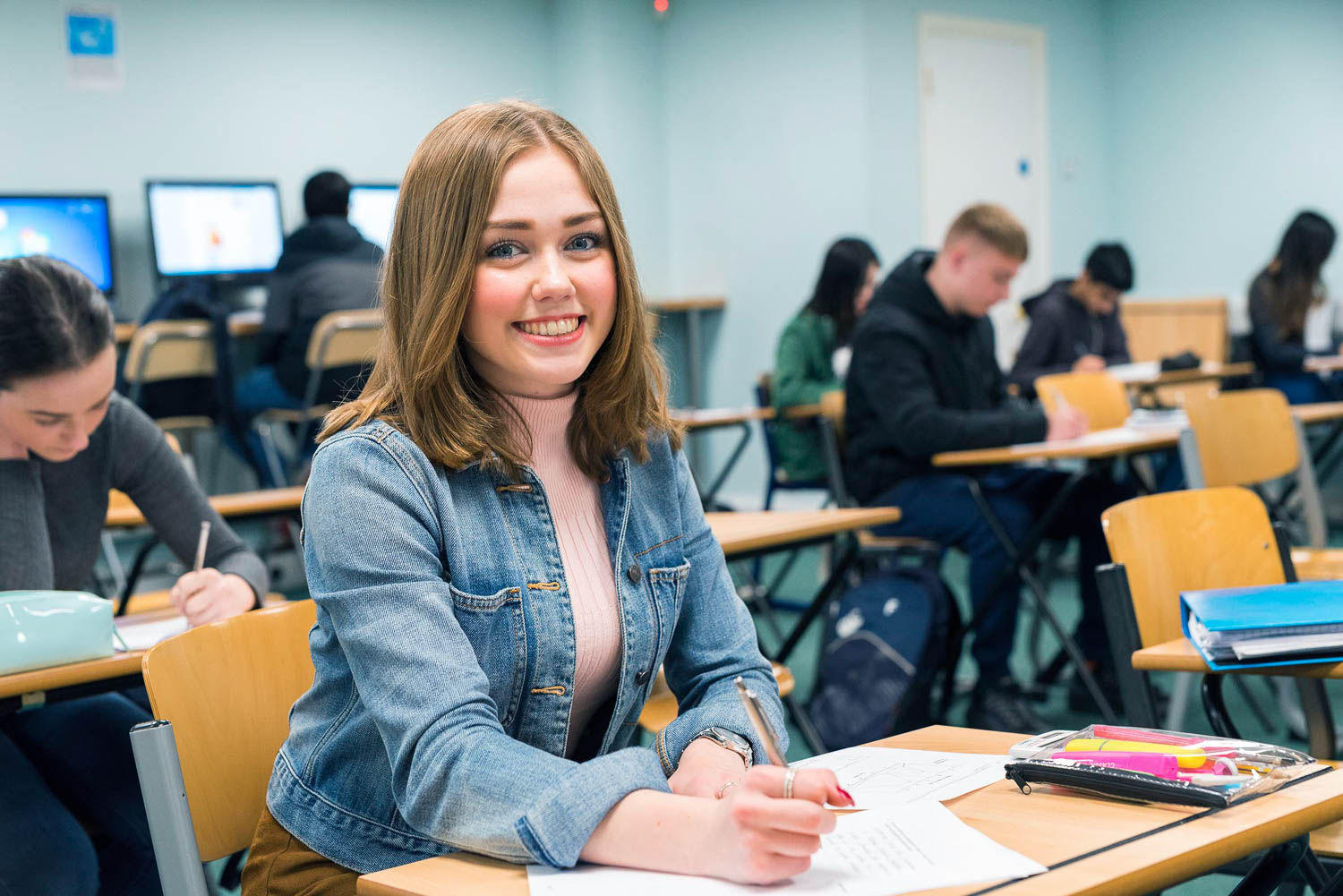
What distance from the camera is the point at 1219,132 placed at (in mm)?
7445

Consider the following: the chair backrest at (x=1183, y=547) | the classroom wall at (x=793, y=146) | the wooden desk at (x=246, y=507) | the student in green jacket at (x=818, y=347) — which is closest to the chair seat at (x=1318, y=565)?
the chair backrest at (x=1183, y=547)

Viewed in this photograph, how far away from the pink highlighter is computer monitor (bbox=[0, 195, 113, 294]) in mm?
4957

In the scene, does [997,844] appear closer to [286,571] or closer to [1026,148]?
[286,571]

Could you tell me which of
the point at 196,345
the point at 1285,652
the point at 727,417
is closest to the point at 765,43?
the point at 727,417

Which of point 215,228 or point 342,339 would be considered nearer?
point 342,339

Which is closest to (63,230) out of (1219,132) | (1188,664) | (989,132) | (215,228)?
(215,228)

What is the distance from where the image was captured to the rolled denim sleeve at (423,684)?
925mm

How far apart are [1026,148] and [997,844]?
7.01 meters

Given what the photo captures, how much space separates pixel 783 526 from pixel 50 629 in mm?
1354

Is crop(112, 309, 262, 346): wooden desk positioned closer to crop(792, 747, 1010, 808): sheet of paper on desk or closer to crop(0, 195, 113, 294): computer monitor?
crop(0, 195, 113, 294): computer monitor

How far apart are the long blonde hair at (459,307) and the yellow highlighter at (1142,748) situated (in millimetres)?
498

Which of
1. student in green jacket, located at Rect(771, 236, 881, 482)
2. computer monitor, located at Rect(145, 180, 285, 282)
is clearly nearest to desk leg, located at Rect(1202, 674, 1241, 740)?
student in green jacket, located at Rect(771, 236, 881, 482)

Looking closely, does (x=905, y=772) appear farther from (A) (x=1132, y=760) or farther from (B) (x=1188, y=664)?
(B) (x=1188, y=664)

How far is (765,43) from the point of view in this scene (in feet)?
22.4
